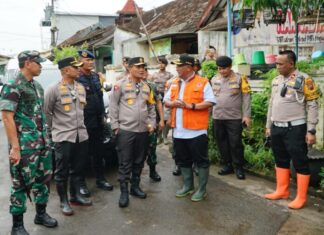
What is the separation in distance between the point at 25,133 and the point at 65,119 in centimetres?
74

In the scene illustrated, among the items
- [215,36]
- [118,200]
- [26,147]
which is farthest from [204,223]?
[215,36]

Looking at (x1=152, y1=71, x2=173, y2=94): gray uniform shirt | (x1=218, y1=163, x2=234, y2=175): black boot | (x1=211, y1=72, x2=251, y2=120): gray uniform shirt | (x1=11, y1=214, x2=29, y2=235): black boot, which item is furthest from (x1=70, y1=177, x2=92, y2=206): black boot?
(x1=152, y1=71, x2=173, y2=94): gray uniform shirt

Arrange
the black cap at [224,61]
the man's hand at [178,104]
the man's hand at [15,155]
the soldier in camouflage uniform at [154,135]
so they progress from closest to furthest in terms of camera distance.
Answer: the man's hand at [15,155], the man's hand at [178,104], the soldier in camouflage uniform at [154,135], the black cap at [224,61]

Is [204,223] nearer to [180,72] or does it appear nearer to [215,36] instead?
[180,72]

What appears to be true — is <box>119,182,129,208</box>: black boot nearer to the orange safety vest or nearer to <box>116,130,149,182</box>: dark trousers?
<box>116,130,149,182</box>: dark trousers

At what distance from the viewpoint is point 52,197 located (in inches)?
203

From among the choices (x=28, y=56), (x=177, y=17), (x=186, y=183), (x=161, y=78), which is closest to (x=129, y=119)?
(x=186, y=183)

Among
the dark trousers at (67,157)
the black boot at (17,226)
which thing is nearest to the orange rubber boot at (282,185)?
the dark trousers at (67,157)

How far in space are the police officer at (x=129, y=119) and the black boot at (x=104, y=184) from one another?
0.65m

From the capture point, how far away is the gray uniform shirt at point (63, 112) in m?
4.41

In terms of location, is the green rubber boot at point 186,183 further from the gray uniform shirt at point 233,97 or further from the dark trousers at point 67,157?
the dark trousers at point 67,157

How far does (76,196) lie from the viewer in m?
4.82

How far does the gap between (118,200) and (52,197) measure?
0.95 meters

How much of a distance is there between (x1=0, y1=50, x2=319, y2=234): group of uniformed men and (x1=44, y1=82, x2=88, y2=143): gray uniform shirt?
11 mm
